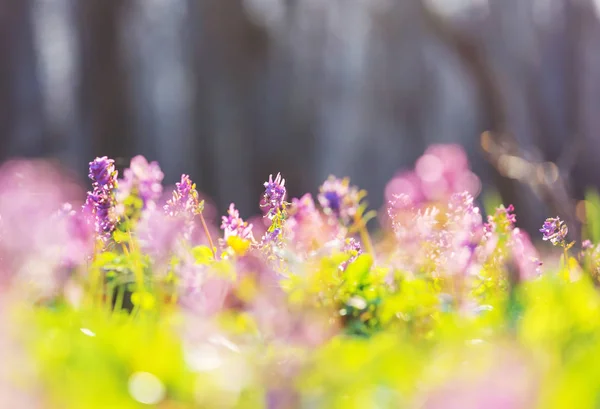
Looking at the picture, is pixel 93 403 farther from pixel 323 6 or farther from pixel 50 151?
pixel 323 6

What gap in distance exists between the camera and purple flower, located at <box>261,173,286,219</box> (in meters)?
1.87

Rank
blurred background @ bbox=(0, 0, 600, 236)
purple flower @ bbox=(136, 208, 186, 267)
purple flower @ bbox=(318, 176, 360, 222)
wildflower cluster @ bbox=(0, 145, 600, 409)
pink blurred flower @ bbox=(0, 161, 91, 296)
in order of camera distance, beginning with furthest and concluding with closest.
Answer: blurred background @ bbox=(0, 0, 600, 236), purple flower @ bbox=(318, 176, 360, 222), pink blurred flower @ bbox=(0, 161, 91, 296), purple flower @ bbox=(136, 208, 186, 267), wildflower cluster @ bbox=(0, 145, 600, 409)

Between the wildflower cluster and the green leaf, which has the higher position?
the green leaf

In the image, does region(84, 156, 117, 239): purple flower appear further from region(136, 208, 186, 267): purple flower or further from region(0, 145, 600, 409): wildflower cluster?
region(136, 208, 186, 267): purple flower

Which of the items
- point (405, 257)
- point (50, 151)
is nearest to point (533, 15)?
point (50, 151)

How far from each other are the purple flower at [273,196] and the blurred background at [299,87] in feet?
21.4

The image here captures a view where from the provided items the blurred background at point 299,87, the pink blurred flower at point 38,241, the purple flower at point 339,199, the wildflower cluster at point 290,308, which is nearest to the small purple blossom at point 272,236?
the wildflower cluster at point 290,308

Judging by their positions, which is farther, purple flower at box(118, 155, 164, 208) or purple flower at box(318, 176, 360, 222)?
purple flower at box(318, 176, 360, 222)

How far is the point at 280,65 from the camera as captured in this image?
32.7ft

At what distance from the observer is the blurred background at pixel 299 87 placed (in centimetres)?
884

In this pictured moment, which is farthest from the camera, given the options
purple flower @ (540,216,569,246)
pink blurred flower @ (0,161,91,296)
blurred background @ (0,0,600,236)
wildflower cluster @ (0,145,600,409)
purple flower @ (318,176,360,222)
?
blurred background @ (0,0,600,236)

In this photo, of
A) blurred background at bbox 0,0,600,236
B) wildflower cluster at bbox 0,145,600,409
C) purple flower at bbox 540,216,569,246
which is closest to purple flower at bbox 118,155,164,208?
wildflower cluster at bbox 0,145,600,409

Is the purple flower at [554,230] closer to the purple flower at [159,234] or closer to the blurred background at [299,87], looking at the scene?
the purple flower at [159,234]

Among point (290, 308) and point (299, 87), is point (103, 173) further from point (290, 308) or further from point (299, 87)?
point (299, 87)
